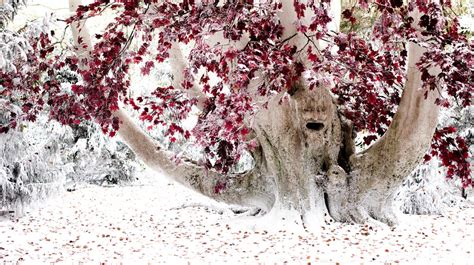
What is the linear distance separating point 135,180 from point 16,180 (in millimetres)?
6642

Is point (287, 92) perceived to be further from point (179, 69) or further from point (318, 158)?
point (179, 69)

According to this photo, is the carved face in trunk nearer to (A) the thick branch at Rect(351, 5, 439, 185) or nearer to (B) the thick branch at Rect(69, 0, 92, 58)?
(A) the thick branch at Rect(351, 5, 439, 185)

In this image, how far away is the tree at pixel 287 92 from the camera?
13.9ft

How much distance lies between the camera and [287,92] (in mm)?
5277

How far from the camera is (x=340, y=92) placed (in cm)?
588

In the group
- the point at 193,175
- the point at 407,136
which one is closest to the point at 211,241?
the point at 193,175

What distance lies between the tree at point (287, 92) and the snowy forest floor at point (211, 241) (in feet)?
1.65

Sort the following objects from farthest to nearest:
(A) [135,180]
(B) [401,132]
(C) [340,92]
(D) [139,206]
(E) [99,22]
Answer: (E) [99,22] → (A) [135,180] → (D) [139,206] → (C) [340,92] → (B) [401,132]

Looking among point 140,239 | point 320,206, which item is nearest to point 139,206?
point 140,239

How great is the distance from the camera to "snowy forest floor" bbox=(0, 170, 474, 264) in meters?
4.71

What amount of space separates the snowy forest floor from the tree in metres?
0.50

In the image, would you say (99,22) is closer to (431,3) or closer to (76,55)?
(76,55)

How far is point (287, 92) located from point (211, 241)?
1.87m

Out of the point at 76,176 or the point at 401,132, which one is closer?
the point at 401,132
